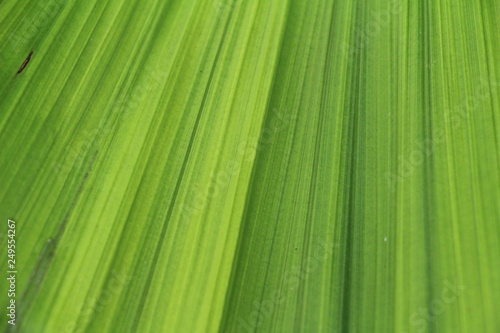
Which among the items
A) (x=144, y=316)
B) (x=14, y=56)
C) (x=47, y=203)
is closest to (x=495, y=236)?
(x=144, y=316)

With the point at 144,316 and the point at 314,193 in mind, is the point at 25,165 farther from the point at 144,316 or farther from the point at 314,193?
the point at 314,193

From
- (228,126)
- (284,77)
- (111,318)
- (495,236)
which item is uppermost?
(284,77)

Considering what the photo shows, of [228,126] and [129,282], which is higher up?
[228,126]

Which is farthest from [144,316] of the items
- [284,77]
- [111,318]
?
[284,77]

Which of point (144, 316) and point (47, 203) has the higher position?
point (47, 203)

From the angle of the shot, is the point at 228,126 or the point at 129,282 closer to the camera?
the point at 129,282

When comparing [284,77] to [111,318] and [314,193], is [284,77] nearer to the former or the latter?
[314,193]

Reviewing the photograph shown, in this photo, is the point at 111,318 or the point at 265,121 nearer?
the point at 111,318

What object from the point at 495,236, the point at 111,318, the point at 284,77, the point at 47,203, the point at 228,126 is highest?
the point at 284,77
